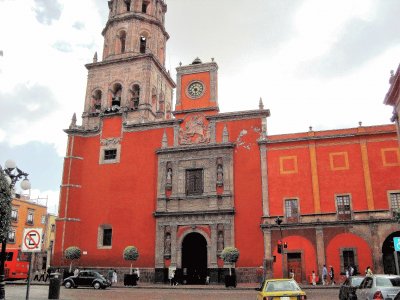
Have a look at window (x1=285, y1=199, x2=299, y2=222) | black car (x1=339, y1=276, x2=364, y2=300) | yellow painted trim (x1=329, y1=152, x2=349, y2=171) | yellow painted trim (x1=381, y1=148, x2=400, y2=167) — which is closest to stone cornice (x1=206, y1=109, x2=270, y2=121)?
yellow painted trim (x1=329, y1=152, x2=349, y2=171)

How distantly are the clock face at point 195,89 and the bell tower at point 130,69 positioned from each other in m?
4.88

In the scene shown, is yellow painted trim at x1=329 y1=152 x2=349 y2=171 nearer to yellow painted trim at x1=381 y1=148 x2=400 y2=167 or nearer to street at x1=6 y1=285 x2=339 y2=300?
yellow painted trim at x1=381 y1=148 x2=400 y2=167

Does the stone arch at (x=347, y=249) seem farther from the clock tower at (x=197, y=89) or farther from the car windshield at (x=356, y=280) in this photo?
the clock tower at (x=197, y=89)

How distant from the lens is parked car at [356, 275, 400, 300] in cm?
1139

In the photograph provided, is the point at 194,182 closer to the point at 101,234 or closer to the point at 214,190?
the point at 214,190

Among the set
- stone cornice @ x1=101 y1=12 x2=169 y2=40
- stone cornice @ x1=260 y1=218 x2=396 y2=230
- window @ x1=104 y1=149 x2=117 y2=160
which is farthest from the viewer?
stone cornice @ x1=101 y1=12 x2=169 y2=40

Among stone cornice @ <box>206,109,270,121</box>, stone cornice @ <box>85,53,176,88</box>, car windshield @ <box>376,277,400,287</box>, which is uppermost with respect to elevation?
stone cornice @ <box>85,53,176,88</box>

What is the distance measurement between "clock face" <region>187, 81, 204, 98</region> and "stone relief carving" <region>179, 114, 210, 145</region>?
1.88 meters

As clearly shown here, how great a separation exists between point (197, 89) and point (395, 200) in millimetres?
16951

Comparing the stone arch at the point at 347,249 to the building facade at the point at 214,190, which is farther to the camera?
the building facade at the point at 214,190

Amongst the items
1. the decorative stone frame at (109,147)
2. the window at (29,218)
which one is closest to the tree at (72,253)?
the decorative stone frame at (109,147)

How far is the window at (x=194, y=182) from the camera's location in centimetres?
3114

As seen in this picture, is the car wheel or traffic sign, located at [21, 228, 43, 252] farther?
the car wheel

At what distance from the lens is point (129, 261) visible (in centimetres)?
3036
